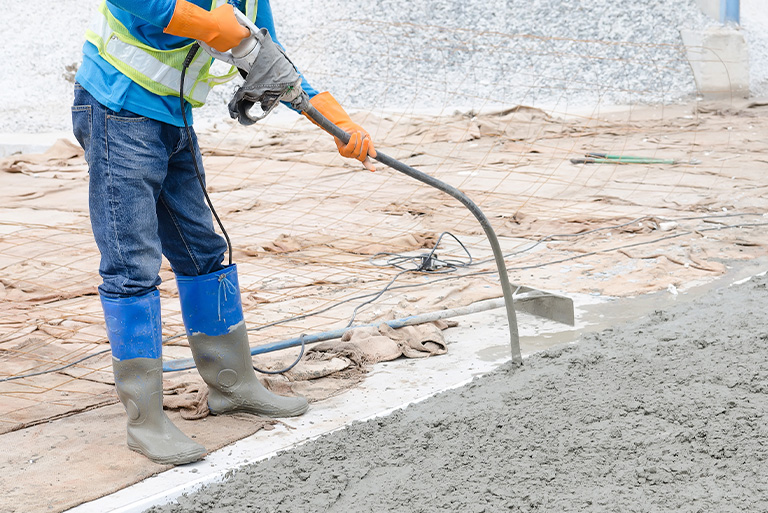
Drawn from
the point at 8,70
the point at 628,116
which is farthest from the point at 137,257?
the point at 8,70

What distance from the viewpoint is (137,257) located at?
2.23 metres


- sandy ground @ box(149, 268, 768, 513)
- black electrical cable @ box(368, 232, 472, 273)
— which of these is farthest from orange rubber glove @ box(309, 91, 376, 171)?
black electrical cable @ box(368, 232, 472, 273)

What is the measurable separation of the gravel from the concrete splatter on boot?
8.98m

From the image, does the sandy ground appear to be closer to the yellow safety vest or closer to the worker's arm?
the worker's arm

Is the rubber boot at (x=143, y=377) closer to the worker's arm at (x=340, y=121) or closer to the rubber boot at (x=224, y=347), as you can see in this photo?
the rubber boot at (x=224, y=347)

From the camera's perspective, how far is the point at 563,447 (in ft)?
7.01

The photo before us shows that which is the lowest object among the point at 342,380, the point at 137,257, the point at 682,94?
the point at 682,94

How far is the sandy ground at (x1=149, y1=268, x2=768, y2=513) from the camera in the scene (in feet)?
6.33

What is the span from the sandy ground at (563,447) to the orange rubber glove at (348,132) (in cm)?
80

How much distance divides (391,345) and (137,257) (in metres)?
1.16

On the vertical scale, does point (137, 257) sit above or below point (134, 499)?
above

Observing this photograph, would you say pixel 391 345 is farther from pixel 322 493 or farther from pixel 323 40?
pixel 323 40

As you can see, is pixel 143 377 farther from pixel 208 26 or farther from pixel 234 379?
pixel 208 26

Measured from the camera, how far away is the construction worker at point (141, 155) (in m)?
2.15
